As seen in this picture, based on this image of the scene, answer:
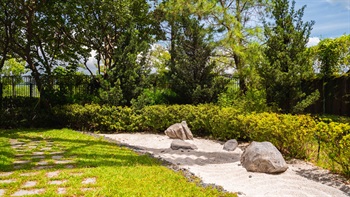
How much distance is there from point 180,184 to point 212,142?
174 inches

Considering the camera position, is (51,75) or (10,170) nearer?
(10,170)

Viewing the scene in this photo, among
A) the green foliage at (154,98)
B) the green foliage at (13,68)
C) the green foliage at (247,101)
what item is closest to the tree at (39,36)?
the green foliage at (154,98)

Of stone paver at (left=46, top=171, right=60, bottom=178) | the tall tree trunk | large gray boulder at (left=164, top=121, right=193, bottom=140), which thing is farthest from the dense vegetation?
stone paver at (left=46, top=171, right=60, bottom=178)

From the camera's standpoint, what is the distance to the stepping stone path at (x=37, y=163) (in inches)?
176

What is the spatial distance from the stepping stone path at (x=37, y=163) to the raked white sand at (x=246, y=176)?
2055 millimetres

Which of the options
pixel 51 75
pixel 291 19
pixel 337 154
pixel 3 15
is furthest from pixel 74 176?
pixel 3 15

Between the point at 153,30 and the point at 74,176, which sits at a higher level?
the point at 153,30

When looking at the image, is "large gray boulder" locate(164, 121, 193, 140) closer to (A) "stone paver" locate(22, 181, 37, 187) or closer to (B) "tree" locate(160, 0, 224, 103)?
(B) "tree" locate(160, 0, 224, 103)

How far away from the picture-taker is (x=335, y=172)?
5.79 meters

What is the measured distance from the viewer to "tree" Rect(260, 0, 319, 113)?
955cm

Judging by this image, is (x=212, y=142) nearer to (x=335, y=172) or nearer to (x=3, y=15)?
(x=335, y=172)

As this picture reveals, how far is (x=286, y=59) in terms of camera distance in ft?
31.5

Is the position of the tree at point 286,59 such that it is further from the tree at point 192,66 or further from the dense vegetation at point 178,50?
the tree at point 192,66

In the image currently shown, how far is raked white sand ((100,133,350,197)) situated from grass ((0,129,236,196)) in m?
0.53
